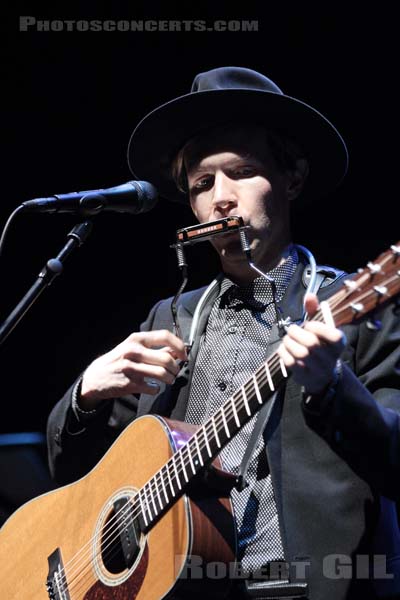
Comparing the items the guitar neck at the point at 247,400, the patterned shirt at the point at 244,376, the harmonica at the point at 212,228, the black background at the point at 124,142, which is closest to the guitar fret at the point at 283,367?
the guitar neck at the point at 247,400

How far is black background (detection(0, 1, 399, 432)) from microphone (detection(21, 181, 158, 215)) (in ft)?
3.95

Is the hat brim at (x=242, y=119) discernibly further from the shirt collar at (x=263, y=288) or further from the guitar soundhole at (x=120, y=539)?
the guitar soundhole at (x=120, y=539)

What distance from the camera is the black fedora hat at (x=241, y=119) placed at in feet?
8.16

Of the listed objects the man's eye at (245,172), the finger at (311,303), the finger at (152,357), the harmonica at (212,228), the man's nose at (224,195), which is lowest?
the finger at (152,357)

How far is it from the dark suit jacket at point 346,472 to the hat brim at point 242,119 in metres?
0.65

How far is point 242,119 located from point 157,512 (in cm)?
133

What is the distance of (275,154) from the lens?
2.56 metres

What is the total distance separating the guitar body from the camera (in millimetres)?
1839

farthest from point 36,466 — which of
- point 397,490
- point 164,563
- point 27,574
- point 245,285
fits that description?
point 397,490

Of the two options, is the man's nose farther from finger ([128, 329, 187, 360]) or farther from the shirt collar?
finger ([128, 329, 187, 360])

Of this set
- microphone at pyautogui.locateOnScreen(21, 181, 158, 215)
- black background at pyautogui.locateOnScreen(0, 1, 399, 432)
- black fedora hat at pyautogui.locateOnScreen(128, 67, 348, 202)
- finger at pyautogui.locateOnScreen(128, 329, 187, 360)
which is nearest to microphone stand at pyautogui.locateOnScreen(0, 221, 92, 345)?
microphone at pyautogui.locateOnScreen(21, 181, 158, 215)

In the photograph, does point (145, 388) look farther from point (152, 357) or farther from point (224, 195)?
point (224, 195)

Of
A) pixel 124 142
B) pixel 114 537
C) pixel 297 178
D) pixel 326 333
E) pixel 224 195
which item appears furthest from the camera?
pixel 124 142

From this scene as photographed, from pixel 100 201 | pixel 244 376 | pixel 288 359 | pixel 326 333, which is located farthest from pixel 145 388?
pixel 326 333
